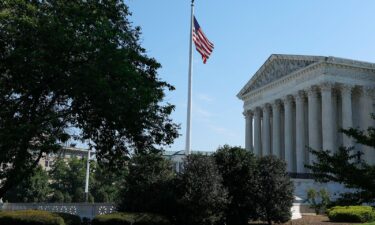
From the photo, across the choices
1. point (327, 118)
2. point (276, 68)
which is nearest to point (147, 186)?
point (327, 118)

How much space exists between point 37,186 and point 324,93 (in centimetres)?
5856

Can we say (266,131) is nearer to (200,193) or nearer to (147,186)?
(147,186)

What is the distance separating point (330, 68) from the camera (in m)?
61.7

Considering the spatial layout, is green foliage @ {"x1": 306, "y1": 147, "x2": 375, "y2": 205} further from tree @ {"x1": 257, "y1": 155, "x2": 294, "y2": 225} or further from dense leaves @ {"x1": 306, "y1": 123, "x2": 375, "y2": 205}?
tree @ {"x1": 257, "y1": 155, "x2": 294, "y2": 225}

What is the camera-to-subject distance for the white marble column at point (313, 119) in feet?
207

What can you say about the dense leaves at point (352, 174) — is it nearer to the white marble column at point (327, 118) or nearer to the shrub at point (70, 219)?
the shrub at point (70, 219)

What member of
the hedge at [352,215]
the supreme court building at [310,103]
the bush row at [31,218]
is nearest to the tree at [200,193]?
the bush row at [31,218]

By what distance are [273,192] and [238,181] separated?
2426 mm

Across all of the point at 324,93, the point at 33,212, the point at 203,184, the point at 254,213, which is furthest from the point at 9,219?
the point at 324,93

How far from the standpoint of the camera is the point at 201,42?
36.0 m

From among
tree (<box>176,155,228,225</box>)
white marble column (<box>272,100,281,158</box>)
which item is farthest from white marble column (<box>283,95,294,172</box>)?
tree (<box>176,155,228,225</box>)

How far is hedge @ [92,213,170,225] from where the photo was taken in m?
27.0

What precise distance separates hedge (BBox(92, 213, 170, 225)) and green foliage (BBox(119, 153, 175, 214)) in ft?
6.30

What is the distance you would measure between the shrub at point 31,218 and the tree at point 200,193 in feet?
24.4
